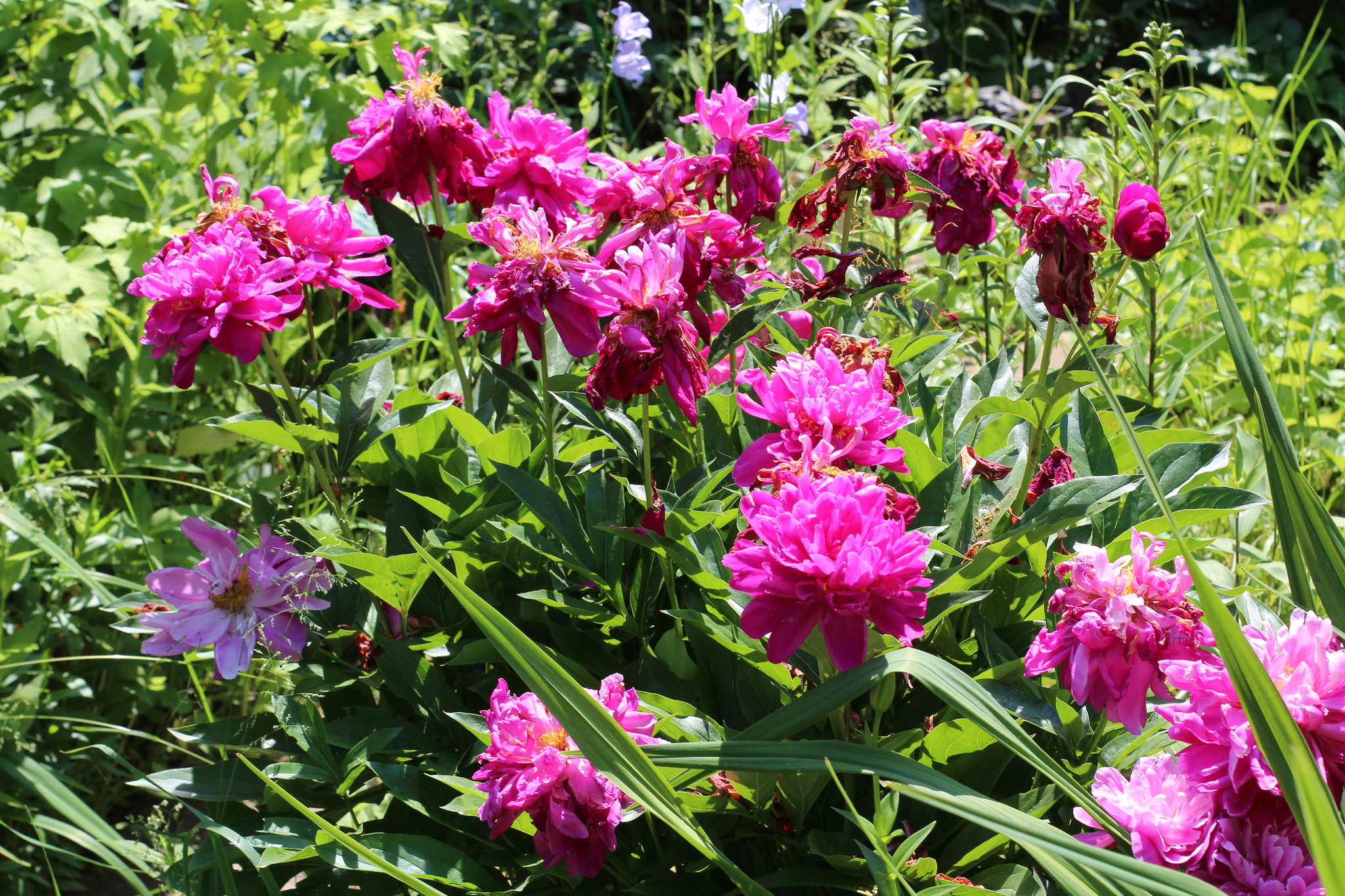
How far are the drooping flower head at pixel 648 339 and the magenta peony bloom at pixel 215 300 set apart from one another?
40 centimetres

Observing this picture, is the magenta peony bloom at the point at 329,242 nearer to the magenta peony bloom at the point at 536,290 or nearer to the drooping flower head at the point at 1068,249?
the magenta peony bloom at the point at 536,290

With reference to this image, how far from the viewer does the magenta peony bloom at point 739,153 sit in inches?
50.9

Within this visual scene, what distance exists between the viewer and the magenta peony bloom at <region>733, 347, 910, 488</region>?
919 mm

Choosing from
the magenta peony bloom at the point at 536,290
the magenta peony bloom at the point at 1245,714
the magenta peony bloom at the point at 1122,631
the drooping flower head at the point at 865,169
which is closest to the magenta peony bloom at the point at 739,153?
the drooping flower head at the point at 865,169

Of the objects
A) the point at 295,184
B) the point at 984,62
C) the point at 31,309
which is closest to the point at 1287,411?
the point at 295,184

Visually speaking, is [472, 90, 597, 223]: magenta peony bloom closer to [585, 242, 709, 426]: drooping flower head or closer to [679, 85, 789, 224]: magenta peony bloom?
[679, 85, 789, 224]: magenta peony bloom

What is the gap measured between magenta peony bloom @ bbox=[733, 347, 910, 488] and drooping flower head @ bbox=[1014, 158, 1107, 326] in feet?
0.66

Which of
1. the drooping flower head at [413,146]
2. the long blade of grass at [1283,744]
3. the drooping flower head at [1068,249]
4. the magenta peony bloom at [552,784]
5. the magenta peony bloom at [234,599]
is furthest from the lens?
the drooping flower head at [413,146]

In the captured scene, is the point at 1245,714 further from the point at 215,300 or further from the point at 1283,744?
the point at 215,300

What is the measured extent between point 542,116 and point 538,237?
0.36 meters

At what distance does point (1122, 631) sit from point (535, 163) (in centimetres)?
89

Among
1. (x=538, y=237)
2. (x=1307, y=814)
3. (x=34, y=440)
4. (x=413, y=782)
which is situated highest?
(x=538, y=237)

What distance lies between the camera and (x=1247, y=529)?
4.96 feet

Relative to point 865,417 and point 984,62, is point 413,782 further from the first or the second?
point 984,62
